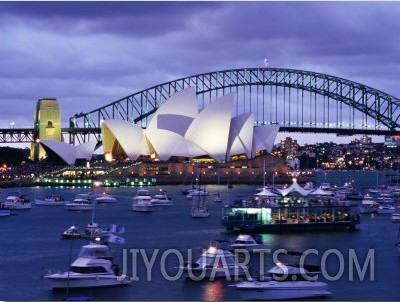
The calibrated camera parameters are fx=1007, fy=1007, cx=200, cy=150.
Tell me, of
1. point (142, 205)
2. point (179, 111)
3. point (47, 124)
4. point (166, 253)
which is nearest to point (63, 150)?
point (47, 124)

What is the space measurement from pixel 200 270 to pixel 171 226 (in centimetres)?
1965

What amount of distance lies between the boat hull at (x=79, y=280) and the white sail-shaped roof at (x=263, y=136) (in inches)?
2820

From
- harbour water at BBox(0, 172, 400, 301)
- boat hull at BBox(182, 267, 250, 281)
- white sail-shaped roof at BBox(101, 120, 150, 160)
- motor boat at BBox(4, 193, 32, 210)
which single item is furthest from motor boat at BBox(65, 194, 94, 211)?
white sail-shaped roof at BBox(101, 120, 150, 160)

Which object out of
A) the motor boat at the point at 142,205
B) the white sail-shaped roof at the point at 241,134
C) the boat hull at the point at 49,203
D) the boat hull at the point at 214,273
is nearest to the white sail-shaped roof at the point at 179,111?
the white sail-shaped roof at the point at 241,134

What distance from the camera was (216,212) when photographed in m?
59.1

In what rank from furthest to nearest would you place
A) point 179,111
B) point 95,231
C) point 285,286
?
point 179,111 < point 95,231 < point 285,286

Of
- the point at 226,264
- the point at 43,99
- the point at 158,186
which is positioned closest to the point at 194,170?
the point at 158,186

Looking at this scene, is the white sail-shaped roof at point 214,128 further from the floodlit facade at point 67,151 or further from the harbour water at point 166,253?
the harbour water at point 166,253

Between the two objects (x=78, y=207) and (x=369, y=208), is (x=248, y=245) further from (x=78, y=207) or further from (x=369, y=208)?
(x=78, y=207)

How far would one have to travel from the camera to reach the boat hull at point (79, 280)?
27.9 metres

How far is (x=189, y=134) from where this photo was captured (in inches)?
3681

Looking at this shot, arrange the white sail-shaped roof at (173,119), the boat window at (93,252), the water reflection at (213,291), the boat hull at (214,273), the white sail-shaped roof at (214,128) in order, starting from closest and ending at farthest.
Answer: the water reflection at (213,291) → the boat hull at (214,273) → the boat window at (93,252) → the white sail-shaped roof at (214,128) → the white sail-shaped roof at (173,119)

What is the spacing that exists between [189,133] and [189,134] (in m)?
0.27

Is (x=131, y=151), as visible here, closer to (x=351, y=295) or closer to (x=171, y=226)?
(x=171, y=226)
